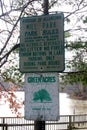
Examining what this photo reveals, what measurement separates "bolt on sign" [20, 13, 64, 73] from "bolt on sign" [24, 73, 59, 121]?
0.10 meters

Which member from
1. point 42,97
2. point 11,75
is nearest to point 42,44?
point 42,97

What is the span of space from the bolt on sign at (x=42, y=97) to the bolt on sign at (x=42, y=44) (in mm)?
99

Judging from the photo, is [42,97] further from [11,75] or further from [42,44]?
[11,75]

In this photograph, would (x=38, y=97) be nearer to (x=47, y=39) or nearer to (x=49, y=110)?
(x=49, y=110)

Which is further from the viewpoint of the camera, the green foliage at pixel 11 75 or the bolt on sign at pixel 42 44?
the green foliage at pixel 11 75

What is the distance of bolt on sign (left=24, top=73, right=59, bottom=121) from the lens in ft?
13.8

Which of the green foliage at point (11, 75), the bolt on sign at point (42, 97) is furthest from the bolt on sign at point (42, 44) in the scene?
the green foliage at point (11, 75)

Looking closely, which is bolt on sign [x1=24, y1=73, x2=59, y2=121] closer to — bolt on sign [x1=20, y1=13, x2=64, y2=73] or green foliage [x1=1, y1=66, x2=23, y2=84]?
bolt on sign [x1=20, y1=13, x2=64, y2=73]

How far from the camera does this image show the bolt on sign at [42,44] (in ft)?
14.1

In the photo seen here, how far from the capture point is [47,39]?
4344 mm

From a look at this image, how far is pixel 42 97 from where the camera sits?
425cm

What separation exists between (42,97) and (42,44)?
59 cm

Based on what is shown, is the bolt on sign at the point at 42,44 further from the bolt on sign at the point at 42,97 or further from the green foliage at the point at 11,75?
the green foliage at the point at 11,75

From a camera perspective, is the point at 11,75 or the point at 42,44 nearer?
the point at 42,44
